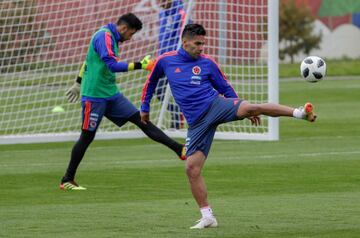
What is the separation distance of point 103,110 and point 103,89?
26 centimetres

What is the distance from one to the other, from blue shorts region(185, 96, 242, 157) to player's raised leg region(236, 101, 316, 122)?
159 millimetres

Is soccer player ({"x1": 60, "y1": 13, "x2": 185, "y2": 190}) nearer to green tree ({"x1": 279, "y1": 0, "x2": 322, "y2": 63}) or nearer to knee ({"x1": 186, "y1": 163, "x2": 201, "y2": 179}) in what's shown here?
knee ({"x1": 186, "y1": 163, "x2": 201, "y2": 179})

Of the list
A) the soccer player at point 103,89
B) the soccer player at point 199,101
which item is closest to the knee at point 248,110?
the soccer player at point 199,101

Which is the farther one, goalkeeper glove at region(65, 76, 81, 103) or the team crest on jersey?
goalkeeper glove at region(65, 76, 81, 103)

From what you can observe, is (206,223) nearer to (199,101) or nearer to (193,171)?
(193,171)

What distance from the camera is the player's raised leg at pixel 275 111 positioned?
974 cm

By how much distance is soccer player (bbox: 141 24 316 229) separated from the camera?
10.4m

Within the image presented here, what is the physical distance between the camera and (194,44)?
10547 mm

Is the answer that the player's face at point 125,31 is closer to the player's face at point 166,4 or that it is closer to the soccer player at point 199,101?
the soccer player at point 199,101

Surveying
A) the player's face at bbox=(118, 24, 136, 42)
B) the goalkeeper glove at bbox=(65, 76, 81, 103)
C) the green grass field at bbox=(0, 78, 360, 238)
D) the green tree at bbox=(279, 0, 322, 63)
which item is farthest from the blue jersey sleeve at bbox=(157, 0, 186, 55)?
the green tree at bbox=(279, 0, 322, 63)

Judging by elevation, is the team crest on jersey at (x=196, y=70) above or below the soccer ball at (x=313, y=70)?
above

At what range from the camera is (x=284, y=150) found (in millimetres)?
17344

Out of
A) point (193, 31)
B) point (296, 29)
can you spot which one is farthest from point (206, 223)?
point (296, 29)

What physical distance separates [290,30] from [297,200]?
138ft
